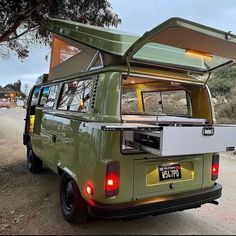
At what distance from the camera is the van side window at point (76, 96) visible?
460 cm

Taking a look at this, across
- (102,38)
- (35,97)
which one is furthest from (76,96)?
(35,97)

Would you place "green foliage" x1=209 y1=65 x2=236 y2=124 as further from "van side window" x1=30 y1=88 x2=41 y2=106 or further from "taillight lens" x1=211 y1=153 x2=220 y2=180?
"taillight lens" x1=211 y1=153 x2=220 y2=180

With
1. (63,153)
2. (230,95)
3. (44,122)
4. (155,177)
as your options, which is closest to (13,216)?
(63,153)

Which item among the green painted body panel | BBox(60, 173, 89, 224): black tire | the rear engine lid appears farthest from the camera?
Answer: BBox(60, 173, 89, 224): black tire

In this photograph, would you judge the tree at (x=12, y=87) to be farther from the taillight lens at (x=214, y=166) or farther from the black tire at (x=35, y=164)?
the taillight lens at (x=214, y=166)

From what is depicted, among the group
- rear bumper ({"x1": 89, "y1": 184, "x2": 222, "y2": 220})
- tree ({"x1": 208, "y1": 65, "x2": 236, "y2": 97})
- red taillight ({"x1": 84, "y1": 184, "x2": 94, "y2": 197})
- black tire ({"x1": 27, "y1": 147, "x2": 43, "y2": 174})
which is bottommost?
black tire ({"x1": 27, "y1": 147, "x2": 43, "y2": 174})

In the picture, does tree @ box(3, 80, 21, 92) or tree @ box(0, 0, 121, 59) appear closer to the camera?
tree @ box(0, 0, 121, 59)

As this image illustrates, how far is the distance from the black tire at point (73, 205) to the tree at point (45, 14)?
736 cm

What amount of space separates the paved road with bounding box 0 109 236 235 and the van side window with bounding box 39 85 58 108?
1623 mm

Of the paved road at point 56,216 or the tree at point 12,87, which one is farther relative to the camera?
the tree at point 12,87

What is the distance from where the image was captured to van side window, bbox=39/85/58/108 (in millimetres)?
6033

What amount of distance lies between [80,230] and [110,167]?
1.04m

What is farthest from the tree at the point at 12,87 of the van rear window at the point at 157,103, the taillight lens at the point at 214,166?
the taillight lens at the point at 214,166

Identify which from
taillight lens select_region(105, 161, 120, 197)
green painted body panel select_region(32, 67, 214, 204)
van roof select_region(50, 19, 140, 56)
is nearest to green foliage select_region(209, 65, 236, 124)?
green painted body panel select_region(32, 67, 214, 204)
